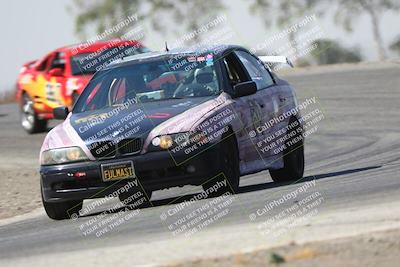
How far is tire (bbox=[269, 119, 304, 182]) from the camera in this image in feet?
41.1

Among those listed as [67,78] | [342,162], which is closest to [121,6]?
[67,78]

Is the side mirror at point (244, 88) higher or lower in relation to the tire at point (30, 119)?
higher

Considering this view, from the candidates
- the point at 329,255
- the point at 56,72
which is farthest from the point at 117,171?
the point at 56,72

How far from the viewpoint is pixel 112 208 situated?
11883 mm

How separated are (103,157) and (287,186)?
2.05m

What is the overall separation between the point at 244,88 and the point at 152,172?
1.35 metres

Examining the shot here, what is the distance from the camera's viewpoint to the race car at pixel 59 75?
66.8 ft

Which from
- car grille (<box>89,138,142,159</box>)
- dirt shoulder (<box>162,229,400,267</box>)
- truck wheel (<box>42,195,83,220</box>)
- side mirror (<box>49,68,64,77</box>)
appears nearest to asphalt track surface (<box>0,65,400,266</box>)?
truck wheel (<box>42,195,83,220</box>)

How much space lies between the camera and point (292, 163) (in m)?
12.6

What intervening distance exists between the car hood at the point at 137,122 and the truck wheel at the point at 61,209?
0.54 metres

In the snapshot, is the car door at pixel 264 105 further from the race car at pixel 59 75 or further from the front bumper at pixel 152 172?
the race car at pixel 59 75

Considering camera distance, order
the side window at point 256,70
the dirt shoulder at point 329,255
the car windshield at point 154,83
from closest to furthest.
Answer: the dirt shoulder at point 329,255, the car windshield at point 154,83, the side window at point 256,70

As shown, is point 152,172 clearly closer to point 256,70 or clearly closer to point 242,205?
point 242,205

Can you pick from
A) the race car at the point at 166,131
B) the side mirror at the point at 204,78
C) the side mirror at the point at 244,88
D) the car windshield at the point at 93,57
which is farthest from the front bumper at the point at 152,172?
the car windshield at the point at 93,57
